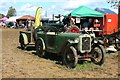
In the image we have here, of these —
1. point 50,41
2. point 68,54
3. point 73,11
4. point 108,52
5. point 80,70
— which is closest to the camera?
point 80,70

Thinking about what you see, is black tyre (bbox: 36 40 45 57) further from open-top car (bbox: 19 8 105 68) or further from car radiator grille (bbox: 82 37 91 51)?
car radiator grille (bbox: 82 37 91 51)

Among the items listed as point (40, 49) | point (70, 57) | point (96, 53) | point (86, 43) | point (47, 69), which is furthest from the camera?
point (40, 49)

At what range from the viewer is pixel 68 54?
9.80m

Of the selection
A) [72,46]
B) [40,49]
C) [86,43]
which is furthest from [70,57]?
[40,49]

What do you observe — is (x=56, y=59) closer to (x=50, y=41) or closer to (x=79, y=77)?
(x=50, y=41)

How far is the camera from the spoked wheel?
9396 millimetres

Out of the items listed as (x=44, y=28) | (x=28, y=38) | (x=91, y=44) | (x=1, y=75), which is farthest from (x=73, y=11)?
(x=1, y=75)

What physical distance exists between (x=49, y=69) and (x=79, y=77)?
1.47m

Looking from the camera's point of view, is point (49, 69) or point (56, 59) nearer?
point (49, 69)

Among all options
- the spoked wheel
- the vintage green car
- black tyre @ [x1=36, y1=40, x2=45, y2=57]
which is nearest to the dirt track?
the spoked wheel

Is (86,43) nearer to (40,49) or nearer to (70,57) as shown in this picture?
(70,57)

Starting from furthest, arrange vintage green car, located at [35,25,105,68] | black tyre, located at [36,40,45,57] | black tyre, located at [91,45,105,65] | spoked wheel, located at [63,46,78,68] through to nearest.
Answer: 1. black tyre, located at [36,40,45,57]
2. black tyre, located at [91,45,105,65]
3. vintage green car, located at [35,25,105,68]
4. spoked wheel, located at [63,46,78,68]

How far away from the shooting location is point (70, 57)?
9.70 meters

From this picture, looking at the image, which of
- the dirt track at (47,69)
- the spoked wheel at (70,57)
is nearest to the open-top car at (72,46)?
the spoked wheel at (70,57)
